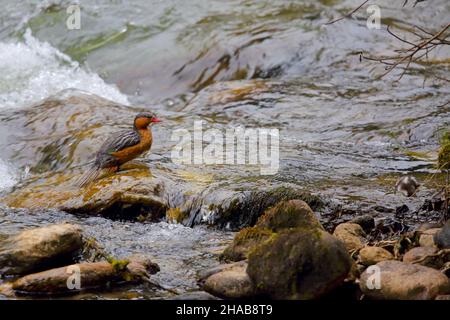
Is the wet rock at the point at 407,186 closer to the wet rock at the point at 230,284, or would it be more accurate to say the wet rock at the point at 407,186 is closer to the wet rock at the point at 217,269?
the wet rock at the point at 217,269

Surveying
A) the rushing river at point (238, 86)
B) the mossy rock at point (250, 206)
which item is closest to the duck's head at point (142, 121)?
the rushing river at point (238, 86)

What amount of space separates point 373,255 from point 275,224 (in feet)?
2.31

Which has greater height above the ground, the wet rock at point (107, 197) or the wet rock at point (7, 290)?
the wet rock at point (107, 197)

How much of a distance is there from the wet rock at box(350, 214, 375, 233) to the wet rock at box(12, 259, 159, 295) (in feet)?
5.71

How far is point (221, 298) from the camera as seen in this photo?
4965 mm

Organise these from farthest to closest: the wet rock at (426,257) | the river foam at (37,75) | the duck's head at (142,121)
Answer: the river foam at (37,75), the duck's head at (142,121), the wet rock at (426,257)

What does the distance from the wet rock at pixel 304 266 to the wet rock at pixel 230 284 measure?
0.35 ft

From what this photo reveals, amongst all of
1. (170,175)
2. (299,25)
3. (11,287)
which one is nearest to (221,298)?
(11,287)

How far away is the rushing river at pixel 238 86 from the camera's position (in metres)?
7.05

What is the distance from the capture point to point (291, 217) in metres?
5.56

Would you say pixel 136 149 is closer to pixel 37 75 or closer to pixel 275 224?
pixel 275 224

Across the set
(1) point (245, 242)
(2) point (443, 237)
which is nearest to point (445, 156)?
(2) point (443, 237)
